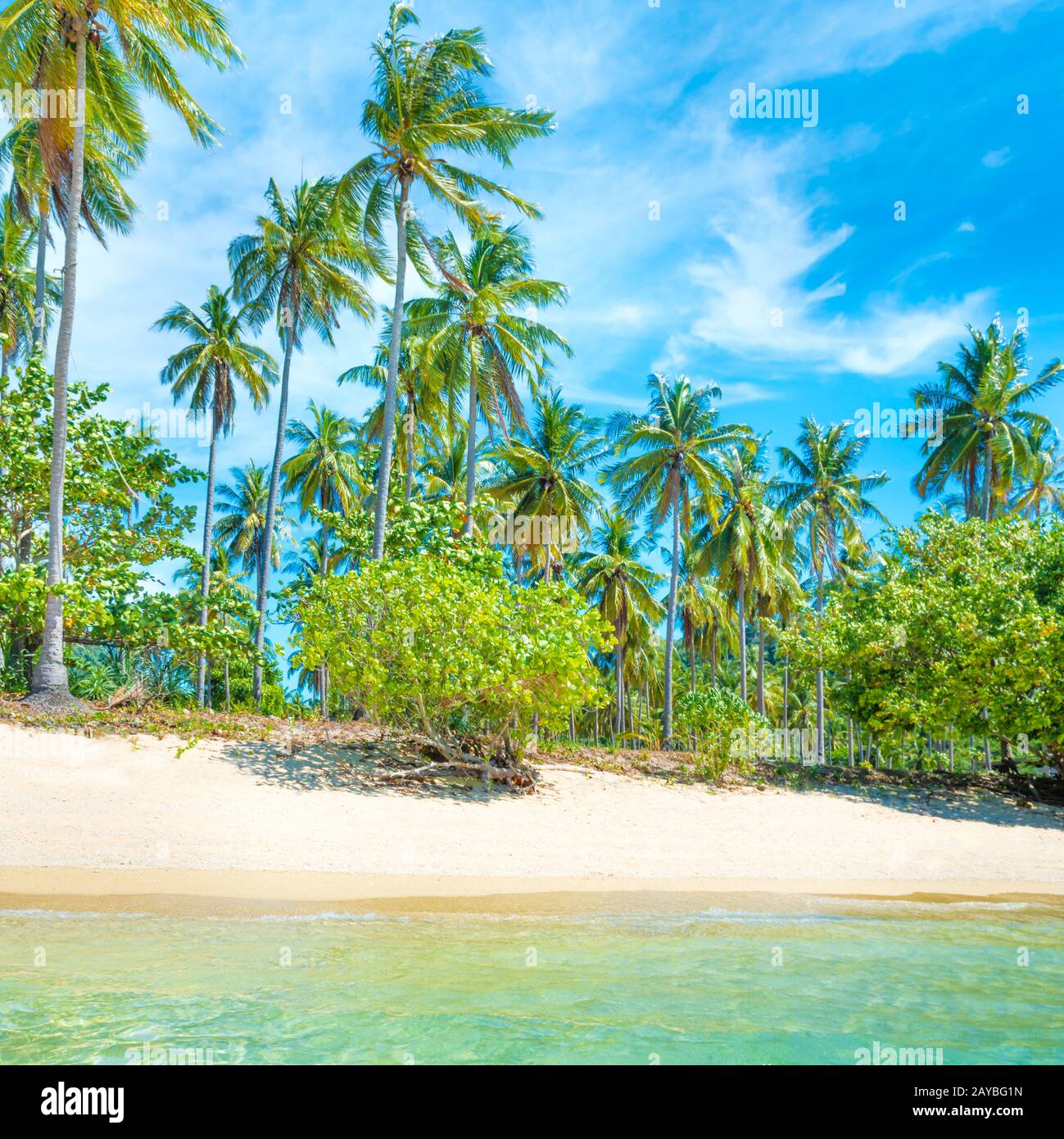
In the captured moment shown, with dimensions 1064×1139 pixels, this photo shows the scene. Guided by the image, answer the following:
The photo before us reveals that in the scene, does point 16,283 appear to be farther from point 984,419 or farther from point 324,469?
point 984,419

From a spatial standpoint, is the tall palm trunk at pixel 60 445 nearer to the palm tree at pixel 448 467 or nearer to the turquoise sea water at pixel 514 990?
the turquoise sea water at pixel 514 990

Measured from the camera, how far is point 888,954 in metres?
7.27

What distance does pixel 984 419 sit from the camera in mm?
26219

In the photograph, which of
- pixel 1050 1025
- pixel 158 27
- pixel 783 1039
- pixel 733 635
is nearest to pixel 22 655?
pixel 158 27

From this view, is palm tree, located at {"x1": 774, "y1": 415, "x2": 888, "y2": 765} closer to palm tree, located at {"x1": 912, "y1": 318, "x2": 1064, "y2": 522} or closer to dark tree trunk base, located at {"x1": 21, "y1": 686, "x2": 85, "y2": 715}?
palm tree, located at {"x1": 912, "y1": 318, "x2": 1064, "y2": 522}

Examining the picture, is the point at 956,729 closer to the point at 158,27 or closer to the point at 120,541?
the point at 120,541

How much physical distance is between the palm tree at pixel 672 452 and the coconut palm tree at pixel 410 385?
6.41m

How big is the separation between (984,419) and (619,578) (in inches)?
546

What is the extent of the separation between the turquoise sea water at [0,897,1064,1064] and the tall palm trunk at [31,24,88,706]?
683cm

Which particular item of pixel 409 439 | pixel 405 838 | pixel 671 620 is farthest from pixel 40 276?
pixel 671 620

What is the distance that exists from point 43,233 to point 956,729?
23778 millimetres

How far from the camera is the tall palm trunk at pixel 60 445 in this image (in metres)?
13.0

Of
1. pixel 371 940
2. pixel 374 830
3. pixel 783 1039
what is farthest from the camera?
pixel 374 830

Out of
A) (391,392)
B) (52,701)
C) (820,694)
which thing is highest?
(391,392)
